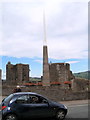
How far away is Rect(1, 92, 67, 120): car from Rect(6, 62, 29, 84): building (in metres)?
22.9

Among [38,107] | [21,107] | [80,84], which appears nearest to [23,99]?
[21,107]

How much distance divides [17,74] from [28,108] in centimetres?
2395

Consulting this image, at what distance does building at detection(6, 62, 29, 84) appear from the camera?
33.1m

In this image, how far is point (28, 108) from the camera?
9.72 meters

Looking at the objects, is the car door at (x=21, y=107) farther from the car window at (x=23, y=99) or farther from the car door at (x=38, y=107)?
the car door at (x=38, y=107)

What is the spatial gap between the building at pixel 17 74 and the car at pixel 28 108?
2289 cm

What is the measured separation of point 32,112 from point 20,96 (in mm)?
920

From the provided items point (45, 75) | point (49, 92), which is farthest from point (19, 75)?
point (49, 92)

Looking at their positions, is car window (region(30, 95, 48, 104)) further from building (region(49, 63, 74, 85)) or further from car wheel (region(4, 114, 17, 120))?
building (region(49, 63, 74, 85))

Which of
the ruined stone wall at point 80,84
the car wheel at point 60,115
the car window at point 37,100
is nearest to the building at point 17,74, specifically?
the ruined stone wall at point 80,84

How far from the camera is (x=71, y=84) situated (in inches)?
1064

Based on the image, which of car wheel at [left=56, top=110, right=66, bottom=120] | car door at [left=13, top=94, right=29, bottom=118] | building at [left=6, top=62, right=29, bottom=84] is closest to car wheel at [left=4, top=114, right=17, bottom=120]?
car door at [left=13, top=94, right=29, bottom=118]

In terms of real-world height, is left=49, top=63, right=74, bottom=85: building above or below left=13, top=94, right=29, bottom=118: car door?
above

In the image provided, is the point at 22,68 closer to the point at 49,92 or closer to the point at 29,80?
the point at 29,80
